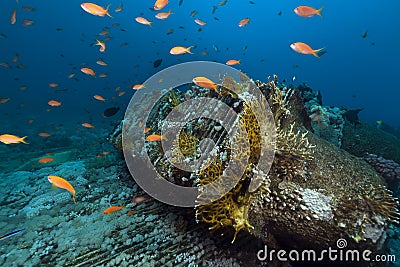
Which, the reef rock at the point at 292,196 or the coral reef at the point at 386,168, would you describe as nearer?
the reef rock at the point at 292,196

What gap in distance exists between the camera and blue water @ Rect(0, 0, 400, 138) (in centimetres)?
6781

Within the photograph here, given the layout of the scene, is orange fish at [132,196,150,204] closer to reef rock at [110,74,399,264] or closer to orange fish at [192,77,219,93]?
reef rock at [110,74,399,264]

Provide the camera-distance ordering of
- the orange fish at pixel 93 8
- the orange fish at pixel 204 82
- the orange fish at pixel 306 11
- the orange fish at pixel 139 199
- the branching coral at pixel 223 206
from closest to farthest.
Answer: the branching coral at pixel 223 206 → the orange fish at pixel 204 82 → the orange fish at pixel 139 199 → the orange fish at pixel 306 11 → the orange fish at pixel 93 8

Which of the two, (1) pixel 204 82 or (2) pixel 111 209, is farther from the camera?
(1) pixel 204 82

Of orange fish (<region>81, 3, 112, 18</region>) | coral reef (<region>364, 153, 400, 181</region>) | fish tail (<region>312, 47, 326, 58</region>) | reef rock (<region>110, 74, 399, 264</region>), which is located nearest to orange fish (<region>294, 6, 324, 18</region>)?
fish tail (<region>312, 47, 326, 58</region>)

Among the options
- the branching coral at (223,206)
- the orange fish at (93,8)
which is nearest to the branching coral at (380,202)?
the branching coral at (223,206)

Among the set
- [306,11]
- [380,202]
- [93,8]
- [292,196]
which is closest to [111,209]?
[292,196]

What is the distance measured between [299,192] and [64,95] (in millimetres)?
52788

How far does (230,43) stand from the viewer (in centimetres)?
10875

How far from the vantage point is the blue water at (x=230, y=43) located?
6781 centimetres

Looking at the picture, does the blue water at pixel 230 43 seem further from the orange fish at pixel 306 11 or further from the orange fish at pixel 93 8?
the orange fish at pixel 306 11

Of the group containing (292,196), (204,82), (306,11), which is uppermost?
(306,11)

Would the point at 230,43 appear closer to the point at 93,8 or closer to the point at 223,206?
the point at 93,8

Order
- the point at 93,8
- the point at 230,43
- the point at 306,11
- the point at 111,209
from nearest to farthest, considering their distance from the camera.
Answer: the point at 111,209, the point at 306,11, the point at 93,8, the point at 230,43
